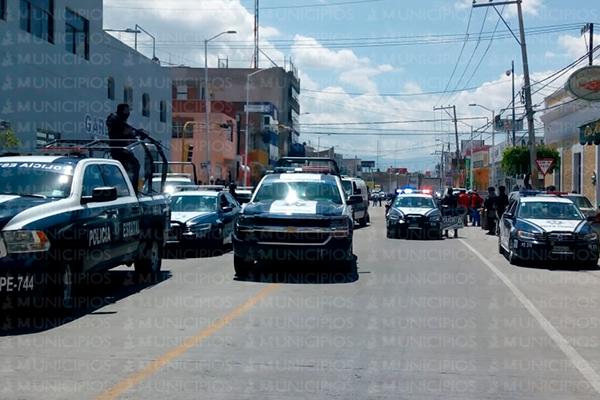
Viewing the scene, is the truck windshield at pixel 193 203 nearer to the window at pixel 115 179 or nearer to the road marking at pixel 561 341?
the window at pixel 115 179

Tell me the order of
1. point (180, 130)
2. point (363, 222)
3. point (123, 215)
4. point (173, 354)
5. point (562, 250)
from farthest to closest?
point (180, 130), point (363, 222), point (562, 250), point (123, 215), point (173, 354)

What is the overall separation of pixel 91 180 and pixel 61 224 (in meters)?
1.61

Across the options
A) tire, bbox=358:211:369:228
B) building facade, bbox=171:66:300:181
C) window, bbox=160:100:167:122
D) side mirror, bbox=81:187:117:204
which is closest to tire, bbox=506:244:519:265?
side mirror, bbox=81:187:117:204

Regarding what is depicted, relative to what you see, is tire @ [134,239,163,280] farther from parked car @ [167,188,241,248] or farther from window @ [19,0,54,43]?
window @ [19,0,54,43]

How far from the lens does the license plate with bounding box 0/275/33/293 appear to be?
8945mm

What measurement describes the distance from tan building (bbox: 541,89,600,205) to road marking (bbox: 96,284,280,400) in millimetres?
26435

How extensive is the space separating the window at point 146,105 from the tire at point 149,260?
27805mm

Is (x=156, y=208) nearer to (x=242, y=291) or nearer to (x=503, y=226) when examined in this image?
(x=242, y=291)

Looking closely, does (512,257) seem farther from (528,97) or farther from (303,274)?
(528,97)

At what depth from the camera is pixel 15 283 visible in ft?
29.5

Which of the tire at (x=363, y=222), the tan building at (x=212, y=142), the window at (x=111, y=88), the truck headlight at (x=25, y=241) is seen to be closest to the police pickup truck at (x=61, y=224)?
the truck headlight at (x=25, y=241)

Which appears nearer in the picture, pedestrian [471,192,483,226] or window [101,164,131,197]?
window [101,164,131,197]

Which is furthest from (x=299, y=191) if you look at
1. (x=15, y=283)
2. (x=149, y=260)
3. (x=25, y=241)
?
(x=15, y=283)

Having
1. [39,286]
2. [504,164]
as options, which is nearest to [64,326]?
[39,286]
